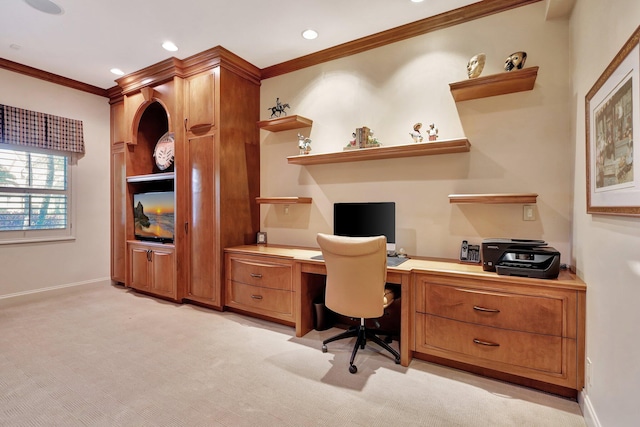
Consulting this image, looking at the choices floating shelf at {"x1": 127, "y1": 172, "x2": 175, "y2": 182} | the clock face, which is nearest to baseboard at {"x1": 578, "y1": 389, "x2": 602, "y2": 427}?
floating shelf at {"x1": 127, "y1": 172, "x2": 175, "y2": 182}

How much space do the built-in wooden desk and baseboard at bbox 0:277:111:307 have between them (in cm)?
450

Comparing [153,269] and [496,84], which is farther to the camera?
[153,269]

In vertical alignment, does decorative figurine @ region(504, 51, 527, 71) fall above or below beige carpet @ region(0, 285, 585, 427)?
above

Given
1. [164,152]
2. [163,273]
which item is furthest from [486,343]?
[164,152]

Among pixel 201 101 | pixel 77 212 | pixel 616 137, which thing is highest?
pixel 201 101

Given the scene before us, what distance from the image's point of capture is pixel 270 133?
393cm

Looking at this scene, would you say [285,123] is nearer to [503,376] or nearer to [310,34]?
[310,34]

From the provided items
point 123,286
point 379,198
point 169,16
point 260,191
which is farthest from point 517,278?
Answer: point 123,286

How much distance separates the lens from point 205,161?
3.63 meters

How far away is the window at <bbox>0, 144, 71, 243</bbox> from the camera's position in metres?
3.77

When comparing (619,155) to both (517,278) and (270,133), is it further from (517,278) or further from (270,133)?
(270,133)

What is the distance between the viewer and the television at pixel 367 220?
281 cm

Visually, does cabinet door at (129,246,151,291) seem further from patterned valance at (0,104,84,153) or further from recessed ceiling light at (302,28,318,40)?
recessed ceiling light at (302,28,318,40)

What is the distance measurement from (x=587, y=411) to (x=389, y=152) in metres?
2.20
